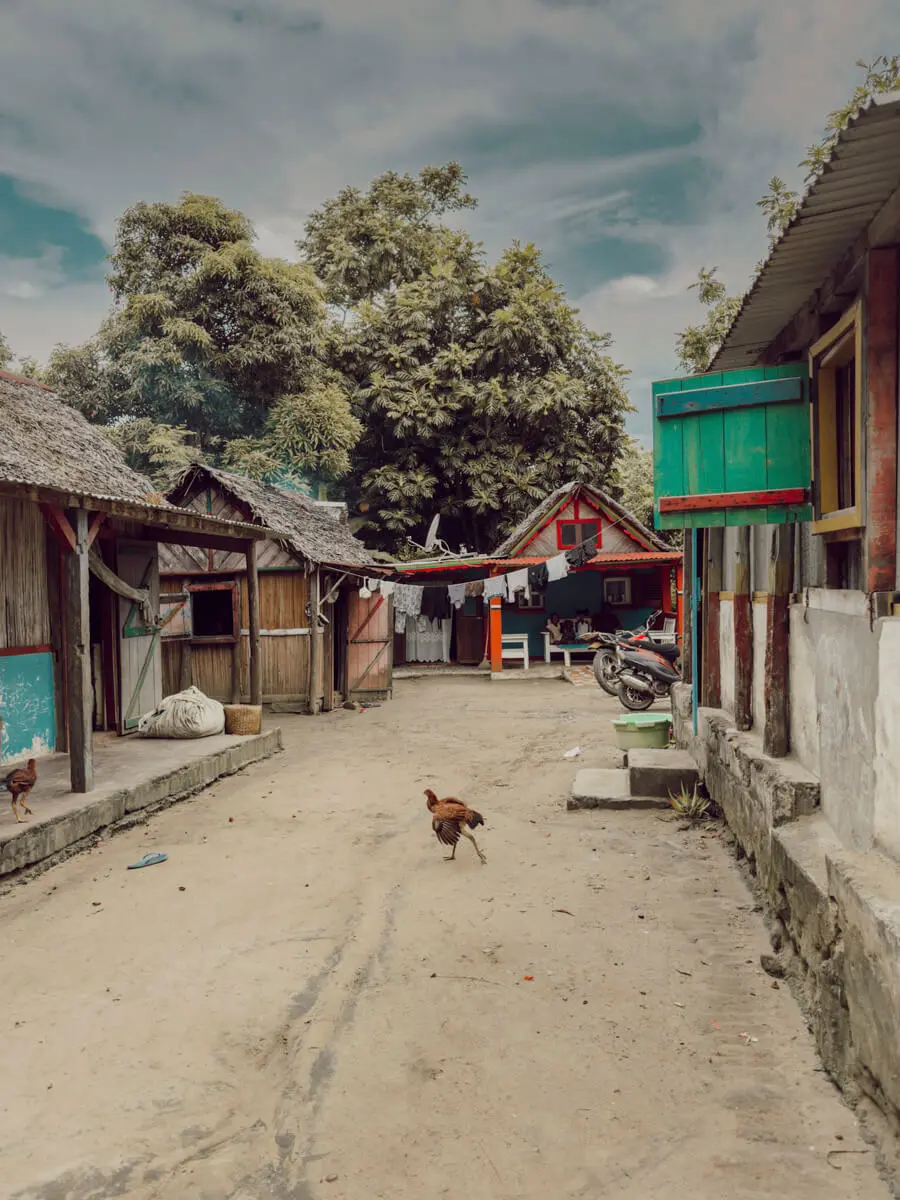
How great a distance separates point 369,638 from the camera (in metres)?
16.2

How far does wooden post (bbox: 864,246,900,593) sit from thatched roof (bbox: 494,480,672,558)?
55.5ft

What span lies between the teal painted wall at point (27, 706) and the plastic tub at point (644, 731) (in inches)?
244

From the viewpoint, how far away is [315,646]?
14.3m

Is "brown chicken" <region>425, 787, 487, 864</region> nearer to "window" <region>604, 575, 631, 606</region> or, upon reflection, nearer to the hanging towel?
the hanging towel

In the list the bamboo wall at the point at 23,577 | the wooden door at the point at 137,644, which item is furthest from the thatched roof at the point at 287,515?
the bamboo wall at the point at 23,577

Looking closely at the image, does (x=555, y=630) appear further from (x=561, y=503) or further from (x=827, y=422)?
(x=827, y=422)

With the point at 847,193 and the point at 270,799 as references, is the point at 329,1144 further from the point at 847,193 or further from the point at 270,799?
the point at 270,799

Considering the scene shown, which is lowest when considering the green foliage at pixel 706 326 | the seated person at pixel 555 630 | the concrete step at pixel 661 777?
the concrete step at pixel 661 777

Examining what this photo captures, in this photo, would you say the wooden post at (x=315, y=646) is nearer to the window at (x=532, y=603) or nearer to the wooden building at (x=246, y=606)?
the wooden building at (x=246, y=606)

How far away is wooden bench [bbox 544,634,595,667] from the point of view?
20.4 meters

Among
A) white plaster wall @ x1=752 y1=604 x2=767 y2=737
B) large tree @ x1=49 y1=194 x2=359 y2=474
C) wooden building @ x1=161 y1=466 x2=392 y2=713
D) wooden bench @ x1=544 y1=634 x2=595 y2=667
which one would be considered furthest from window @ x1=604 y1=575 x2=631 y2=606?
white plaster wall @ x1=752 y1=604 x2=767 y2=737

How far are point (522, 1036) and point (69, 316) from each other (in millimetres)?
27313

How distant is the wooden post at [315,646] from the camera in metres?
14.2

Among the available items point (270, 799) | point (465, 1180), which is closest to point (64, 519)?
point (270, 799)
